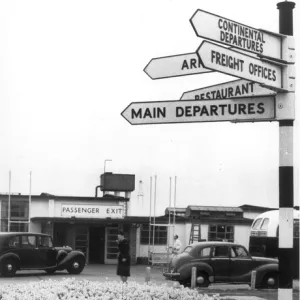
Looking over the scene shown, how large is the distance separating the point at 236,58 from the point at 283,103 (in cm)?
84

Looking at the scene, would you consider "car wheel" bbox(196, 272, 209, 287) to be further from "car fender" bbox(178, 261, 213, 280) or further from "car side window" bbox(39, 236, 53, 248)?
"car side window" bbox(39, 236, 53, 248)

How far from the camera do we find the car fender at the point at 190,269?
70.3 ft

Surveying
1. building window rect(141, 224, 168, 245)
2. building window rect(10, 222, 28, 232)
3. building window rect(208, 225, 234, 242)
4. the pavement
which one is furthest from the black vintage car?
building window rect(208, 225, 234, 242)

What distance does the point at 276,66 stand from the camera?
7.11 m

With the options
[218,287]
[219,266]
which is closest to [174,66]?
[219,266]

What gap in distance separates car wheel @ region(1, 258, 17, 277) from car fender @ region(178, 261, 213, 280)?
8.09 metres

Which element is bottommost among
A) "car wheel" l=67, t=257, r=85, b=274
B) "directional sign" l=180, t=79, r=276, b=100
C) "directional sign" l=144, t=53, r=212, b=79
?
"car wheel" l=67, t=257, r=85, b=274

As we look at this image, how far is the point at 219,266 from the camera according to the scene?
21.9 metres

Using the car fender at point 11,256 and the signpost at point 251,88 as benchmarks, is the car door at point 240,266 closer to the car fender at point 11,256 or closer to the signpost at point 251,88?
the car fender at point 11,256

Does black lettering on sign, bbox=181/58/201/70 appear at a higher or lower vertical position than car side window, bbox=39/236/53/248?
higher

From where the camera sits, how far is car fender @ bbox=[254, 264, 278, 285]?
21766 mm

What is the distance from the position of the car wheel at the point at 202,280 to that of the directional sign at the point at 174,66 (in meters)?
14.3

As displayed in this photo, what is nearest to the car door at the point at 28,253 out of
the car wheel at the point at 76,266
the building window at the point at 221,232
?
the car wheel at the point at 76,266

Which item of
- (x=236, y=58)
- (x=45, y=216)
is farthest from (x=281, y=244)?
(x=45, y=216)
